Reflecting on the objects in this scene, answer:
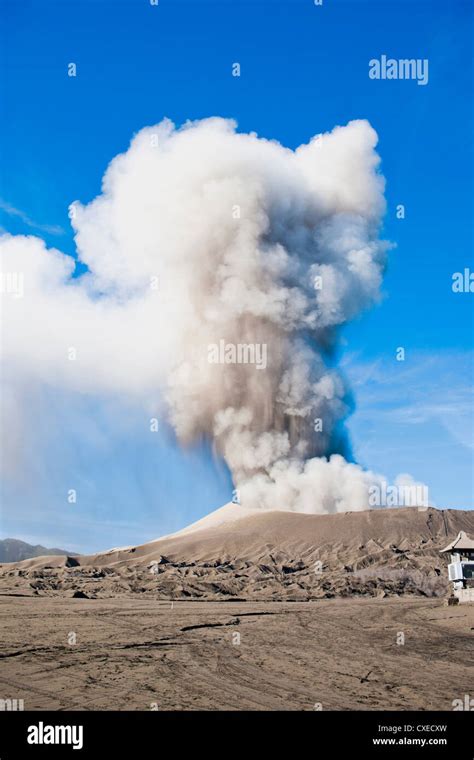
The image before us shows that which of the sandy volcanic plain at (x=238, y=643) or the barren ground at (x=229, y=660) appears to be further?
the sandy volcanic plain at (x=238, y=643)

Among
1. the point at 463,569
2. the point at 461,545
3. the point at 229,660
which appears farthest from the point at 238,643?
the point at 461,545

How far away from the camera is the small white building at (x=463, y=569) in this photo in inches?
1006

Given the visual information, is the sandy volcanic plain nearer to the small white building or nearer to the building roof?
the small white building

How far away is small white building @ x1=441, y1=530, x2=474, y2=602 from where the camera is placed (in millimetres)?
25547

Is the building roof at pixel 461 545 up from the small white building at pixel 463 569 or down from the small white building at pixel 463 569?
up

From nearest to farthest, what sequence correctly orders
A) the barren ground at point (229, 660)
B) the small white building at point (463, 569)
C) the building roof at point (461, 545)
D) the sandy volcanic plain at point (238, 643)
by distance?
1. the barren ground at point (229, 660)
2. the sandy volcanic plain at point (238, 643)
3. the small white building at point (463, 569)
4. the building roof at point (461, 545)

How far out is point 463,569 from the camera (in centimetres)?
2895

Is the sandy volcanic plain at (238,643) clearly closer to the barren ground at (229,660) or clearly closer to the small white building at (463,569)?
the barren ground at (229,660)

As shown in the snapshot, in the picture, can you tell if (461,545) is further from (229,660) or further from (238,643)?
(229,660)

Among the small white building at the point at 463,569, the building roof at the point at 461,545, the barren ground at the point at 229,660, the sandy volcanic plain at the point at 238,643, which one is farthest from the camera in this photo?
the building roof at the point at 461,545

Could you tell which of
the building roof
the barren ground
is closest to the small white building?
the building roof

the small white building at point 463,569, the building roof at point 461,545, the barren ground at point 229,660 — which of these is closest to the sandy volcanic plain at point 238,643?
the barren ground at point 229,660

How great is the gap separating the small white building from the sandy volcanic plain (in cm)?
176

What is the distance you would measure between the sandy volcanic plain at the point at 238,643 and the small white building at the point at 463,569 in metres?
1.76
